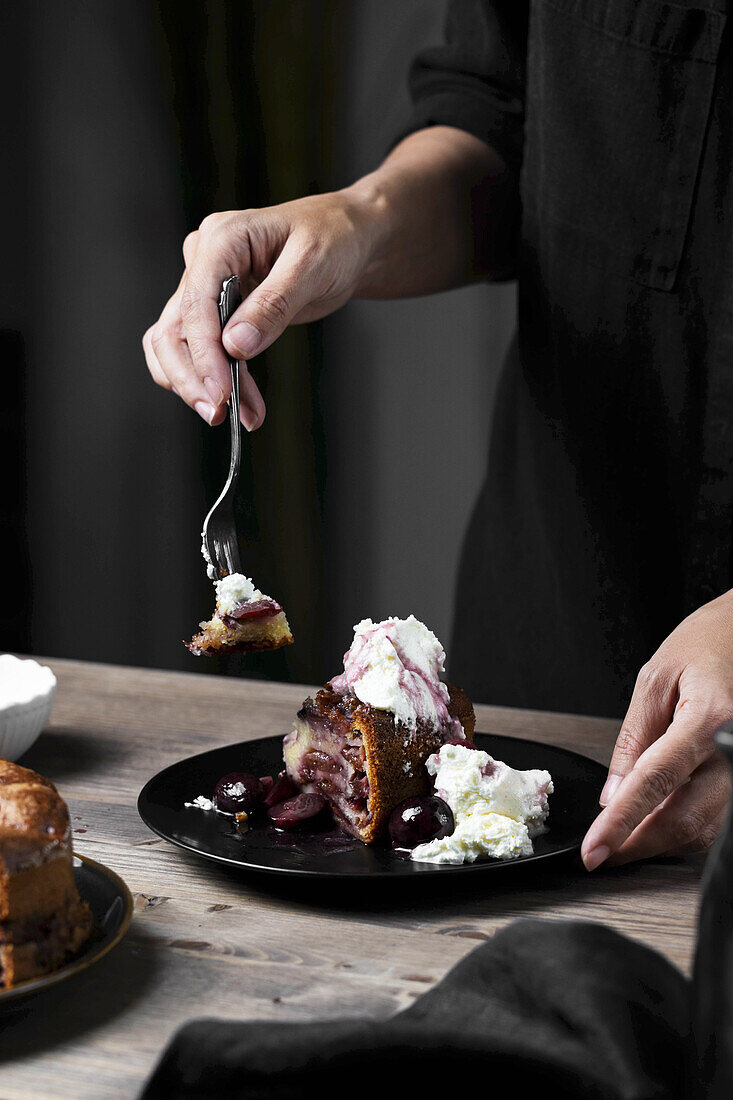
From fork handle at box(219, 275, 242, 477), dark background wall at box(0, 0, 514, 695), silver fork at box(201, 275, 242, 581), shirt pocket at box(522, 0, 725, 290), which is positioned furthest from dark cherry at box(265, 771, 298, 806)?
dark background wall at box(0, 0, 514, 695)

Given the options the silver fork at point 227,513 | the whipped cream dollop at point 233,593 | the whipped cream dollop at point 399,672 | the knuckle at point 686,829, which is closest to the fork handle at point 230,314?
the silver fork at point 227,513

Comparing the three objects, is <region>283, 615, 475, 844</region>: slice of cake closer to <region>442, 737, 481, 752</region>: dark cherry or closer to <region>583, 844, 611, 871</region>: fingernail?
<region>442, 737, 481, 752</region>: dark cherry

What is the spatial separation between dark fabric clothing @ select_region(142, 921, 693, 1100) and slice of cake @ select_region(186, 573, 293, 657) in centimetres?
57

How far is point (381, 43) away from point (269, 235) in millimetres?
1799

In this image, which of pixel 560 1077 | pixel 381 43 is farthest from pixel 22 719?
pixel 381 43

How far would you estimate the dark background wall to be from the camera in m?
3.15

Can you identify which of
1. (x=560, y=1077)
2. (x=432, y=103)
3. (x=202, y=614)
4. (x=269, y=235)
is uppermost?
(x=432, y=103)

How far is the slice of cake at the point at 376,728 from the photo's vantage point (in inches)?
48.0

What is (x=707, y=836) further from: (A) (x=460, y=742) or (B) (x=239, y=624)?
(B) (x=239, y=624)

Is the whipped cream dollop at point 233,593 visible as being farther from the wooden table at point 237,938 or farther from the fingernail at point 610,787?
the fingernail at point 610,787

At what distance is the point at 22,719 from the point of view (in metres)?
1.39

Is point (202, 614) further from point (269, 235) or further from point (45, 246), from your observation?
point (269, 235)

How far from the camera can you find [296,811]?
1.22 m

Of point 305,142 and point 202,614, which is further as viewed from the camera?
point 202,614
